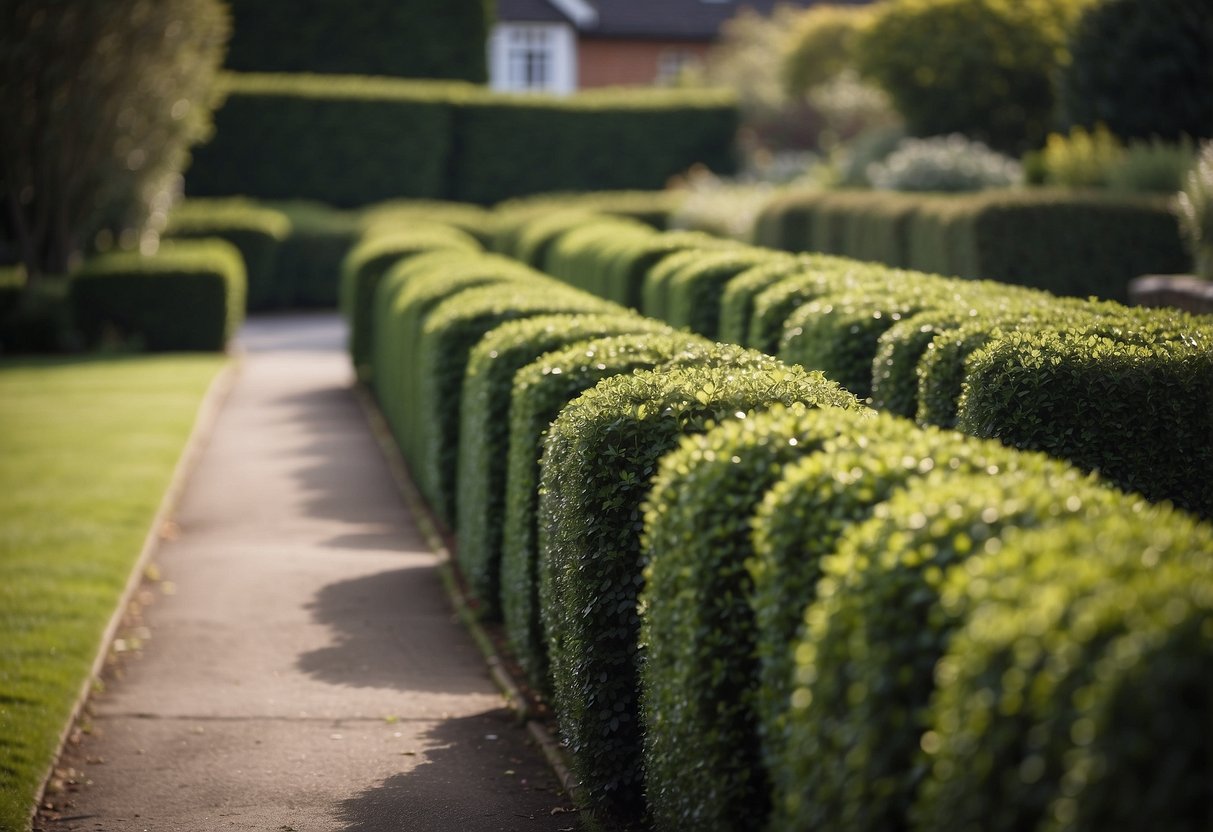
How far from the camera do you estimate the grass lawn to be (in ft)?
20.2

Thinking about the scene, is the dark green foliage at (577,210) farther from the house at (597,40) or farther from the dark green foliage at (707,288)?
the house at (597,40)

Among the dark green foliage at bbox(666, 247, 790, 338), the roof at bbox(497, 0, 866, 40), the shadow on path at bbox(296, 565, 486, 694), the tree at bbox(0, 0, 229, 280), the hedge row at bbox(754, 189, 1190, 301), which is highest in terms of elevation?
the roof at bbox(497, 0, 866, 40)

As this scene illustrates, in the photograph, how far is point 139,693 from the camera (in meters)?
6.76

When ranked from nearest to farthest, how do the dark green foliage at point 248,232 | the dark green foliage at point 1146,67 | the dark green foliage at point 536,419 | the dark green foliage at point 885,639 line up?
the dark green foliage at point 885,639 < the dark green foliage at point 536,419 < the dark green foliage at point 1146,67 < the dark green foliage at point 248,232

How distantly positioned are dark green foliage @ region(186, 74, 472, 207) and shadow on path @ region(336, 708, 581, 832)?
2661 centimetres

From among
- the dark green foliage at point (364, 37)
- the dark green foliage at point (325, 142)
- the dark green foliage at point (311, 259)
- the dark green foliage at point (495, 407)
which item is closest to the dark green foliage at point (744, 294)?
the dark green foliage at point (495, 407)

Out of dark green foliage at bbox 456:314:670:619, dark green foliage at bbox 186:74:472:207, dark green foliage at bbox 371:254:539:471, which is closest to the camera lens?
dark green foliage at bbox 456:314:670:619

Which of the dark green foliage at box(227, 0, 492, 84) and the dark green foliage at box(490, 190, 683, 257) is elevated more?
the dark green foliage at box(227, 0, 492, 84)

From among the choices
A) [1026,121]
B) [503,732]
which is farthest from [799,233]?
[503,732]

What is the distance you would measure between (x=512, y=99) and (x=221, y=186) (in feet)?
23.5

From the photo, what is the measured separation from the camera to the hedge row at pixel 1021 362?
522cm

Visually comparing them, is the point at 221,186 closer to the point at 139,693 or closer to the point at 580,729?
the point at 139,693

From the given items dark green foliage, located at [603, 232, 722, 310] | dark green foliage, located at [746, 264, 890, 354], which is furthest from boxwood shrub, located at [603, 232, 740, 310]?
dark green foliage, located at [746, 264, 890, 354]

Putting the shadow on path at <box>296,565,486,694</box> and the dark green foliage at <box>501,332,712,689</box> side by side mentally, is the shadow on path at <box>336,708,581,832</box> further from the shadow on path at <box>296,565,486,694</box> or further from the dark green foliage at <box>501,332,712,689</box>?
the shadow on path at <box>296,565,486,694</box>
